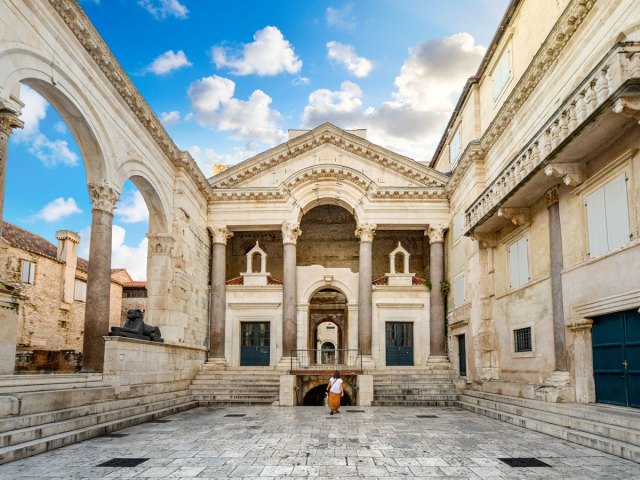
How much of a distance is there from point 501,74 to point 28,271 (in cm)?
2446

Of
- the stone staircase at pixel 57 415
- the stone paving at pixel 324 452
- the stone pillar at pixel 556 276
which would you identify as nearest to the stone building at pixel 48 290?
the stone staircase at pixel 57 415

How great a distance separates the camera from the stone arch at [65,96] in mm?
11852

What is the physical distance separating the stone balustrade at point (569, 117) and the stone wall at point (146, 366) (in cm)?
1158

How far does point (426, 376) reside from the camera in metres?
23.2

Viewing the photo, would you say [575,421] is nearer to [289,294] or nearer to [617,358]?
[617,358]

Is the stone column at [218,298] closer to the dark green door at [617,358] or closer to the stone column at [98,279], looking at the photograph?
the stone column at [98,279]

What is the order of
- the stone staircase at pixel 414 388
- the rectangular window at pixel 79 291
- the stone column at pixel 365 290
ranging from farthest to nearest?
the rectangular window at pixel 79 291 → the stone column at pixel 365 290 → the stone staircase at pixel 414 388

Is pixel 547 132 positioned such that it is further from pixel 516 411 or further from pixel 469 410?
pixel 469 410

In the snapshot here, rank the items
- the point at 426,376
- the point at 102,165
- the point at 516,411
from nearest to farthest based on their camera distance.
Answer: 1. the point at 516,411
2. the point at 102,165
3. the point at 426,376

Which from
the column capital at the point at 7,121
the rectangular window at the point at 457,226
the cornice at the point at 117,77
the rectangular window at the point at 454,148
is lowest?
the column capital at the point at 7,121

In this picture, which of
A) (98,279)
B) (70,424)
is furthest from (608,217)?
(98,279)

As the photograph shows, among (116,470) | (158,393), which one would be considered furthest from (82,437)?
(158,393)

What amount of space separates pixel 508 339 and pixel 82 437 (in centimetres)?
1324

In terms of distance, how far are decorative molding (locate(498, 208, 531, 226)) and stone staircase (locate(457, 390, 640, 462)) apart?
16.9 ft
